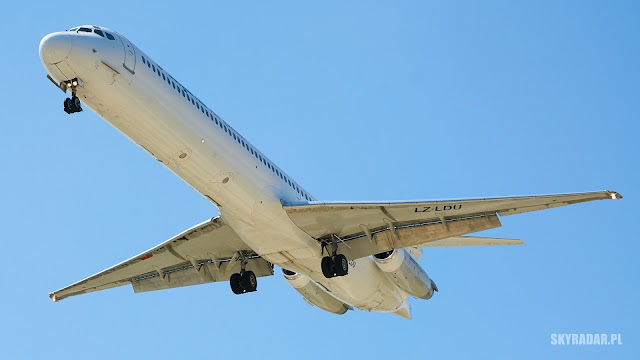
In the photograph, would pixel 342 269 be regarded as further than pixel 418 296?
No

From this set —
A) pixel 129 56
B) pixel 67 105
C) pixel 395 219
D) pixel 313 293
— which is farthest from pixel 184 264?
pixel 67 105

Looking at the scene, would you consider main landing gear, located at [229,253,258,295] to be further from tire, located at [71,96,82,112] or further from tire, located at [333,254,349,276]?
tire, located at [71,96,82,112]

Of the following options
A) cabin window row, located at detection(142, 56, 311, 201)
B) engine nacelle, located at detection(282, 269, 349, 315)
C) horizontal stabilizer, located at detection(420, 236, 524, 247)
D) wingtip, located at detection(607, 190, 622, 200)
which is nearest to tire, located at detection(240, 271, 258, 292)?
engine nacelle, located at detection(282, 269, 349, 315)

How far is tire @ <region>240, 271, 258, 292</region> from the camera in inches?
1014

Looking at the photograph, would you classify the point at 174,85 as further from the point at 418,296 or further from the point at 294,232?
the point at 418,296

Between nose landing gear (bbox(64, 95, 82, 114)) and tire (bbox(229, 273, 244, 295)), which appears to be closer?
nose landing gear (bbox(64, 95, 82, 114))

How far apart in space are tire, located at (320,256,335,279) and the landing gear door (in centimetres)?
721

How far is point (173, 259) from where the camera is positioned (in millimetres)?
26688

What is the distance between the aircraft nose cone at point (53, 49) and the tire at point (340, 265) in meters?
8.78

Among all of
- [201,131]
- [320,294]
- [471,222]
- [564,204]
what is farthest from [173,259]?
[564,204]

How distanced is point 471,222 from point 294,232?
4.51 metres

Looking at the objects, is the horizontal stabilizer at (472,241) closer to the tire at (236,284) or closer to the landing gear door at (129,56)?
the tire at (236,284)

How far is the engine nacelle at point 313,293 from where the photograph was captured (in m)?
26.9

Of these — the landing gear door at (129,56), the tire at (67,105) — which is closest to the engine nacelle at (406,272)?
the landing gear door at (129,56)
